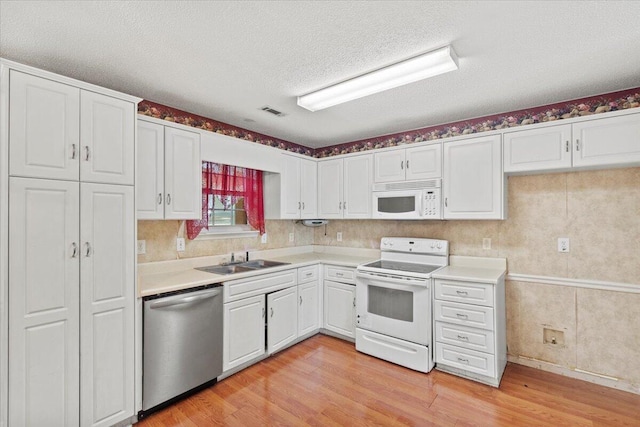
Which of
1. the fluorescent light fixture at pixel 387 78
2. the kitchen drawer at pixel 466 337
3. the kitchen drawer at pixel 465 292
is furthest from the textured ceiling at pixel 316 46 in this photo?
the kitchen drawer at pixel 466 337

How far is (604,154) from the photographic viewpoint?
2.41 meters

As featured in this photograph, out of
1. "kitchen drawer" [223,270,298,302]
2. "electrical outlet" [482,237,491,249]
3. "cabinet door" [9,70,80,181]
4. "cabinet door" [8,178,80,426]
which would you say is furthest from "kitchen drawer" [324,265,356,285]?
"cabinet door" [9,70,80,181]

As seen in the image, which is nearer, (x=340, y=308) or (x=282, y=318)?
(x=282, y=318)

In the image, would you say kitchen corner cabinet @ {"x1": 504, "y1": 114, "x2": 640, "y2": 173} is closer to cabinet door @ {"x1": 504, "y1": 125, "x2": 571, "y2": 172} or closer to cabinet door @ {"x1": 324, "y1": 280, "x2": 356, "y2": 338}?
cabinet door @ {"x1": 504, "y1": 125, "x2": 571, "y2": 172}

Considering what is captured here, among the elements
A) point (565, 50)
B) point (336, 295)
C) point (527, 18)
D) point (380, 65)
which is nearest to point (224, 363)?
point (336, 295)

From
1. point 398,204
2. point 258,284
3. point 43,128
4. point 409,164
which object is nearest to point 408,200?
point 398,204

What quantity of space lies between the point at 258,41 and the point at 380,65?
32.6 inches

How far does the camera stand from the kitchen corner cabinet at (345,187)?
373 centimetres

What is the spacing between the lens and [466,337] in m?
2.72

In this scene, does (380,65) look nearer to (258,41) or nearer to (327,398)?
(258,41)

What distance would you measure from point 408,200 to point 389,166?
47 centimetres

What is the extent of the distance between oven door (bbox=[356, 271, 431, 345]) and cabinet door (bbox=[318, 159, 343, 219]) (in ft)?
3.42

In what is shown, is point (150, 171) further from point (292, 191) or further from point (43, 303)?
point (292, 191)

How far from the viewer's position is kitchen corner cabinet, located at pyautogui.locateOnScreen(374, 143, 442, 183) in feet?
Result: 10.5
